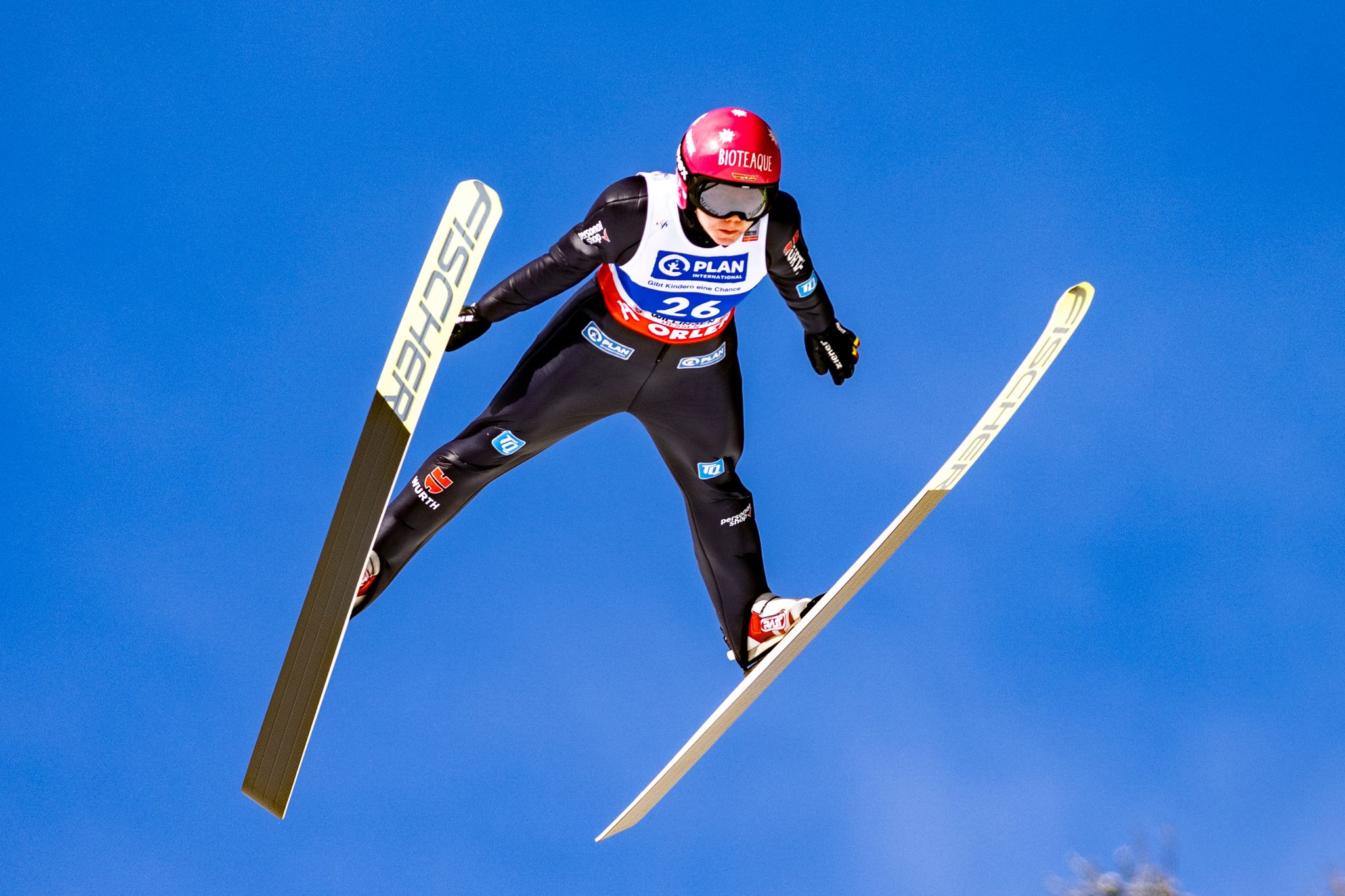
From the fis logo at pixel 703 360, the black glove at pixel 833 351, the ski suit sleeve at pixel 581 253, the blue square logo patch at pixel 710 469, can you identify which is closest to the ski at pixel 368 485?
the ski suit sleeve at pixel 581 253

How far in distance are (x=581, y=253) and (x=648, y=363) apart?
1.59ft

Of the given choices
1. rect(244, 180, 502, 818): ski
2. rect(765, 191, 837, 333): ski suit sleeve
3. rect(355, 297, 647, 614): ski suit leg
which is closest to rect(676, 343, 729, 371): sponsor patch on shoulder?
rect(355, 297, 647, 614): ski suit leg

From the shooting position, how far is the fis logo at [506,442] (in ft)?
18.4

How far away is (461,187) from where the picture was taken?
4695 millimetres

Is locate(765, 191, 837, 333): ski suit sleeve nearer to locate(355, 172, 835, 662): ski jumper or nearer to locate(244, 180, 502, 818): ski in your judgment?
locate(355, 172, 835, 662): ski jumper

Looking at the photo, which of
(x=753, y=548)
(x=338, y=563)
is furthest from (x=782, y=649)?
(x=338, y=563)

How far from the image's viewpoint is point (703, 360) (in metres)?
5.56

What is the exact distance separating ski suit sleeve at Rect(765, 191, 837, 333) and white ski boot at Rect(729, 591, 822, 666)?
986 millimetres

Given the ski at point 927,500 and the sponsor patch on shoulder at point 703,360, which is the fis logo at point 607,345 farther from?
the ski at point 927,500

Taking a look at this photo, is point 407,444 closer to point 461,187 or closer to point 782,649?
point 461,187

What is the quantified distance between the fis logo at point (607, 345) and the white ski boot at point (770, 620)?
1.08 m

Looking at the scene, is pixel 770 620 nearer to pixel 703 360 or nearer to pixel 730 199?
pixel 703 360

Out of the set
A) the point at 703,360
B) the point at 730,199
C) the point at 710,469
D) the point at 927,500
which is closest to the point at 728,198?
the point at 730,199

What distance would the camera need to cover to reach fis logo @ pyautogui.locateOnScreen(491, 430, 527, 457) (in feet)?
18.4
